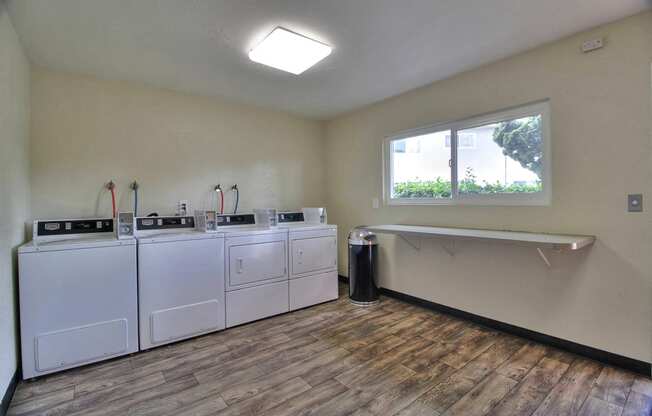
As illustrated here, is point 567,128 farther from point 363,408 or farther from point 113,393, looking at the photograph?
point 113,393

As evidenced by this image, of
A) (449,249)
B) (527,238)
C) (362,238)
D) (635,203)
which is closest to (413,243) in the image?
(449,249)

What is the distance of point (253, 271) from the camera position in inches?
121

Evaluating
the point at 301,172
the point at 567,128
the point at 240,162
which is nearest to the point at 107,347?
the point at 240,162

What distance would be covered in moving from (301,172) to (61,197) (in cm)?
258

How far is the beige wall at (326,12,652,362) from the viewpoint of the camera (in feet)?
6.71

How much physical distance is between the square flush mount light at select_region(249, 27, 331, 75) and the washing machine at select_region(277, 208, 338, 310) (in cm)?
162

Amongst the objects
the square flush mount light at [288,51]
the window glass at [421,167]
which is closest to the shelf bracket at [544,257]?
the window glass at [421,167]

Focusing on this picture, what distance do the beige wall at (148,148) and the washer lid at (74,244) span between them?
0.53 metres

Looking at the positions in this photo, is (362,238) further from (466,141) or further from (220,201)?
(220,201)

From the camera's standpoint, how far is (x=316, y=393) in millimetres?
1923

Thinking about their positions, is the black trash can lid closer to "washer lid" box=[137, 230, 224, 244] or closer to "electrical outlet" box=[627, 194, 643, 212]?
"washer lid" box=[137, 230, 224, 244]

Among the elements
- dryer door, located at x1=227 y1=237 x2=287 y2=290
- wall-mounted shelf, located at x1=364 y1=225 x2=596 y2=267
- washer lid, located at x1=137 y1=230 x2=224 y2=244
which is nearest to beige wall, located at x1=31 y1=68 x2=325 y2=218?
washer lid, located at x1=137 y1=230 x2=224 y2=244

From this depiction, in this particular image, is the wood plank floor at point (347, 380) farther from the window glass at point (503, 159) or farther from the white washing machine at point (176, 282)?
the window glass at point (503, 159)

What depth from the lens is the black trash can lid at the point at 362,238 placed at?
3.54 metres
